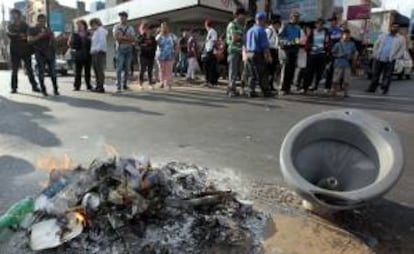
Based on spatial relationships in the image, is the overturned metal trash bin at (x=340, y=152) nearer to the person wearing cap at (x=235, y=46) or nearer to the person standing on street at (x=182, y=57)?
the person wearing cap at (x=235, y=46)

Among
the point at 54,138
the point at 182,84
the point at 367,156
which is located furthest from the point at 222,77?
the point at 367,156

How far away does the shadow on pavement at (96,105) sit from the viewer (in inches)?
389

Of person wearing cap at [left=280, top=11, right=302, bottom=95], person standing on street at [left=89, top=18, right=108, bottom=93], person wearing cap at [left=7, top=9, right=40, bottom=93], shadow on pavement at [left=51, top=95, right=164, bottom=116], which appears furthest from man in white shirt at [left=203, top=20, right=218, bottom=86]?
person wearing cap at [left=7, top=9, right=40, bottom=93]

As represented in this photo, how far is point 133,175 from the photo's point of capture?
4074mm

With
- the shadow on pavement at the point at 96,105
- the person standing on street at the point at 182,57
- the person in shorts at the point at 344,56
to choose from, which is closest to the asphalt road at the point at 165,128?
the shadow on pavement at the point at 96,105

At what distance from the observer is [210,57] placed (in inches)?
575

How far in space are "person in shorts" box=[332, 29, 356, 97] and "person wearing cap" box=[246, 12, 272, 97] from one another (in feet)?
5.82

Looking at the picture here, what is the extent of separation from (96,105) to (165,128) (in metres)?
2.81

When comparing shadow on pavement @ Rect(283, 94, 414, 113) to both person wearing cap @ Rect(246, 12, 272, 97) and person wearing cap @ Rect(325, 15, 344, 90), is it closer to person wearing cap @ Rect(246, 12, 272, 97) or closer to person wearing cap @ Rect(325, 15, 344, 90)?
person wearing cap @ Rect(246, 12, 272, 97)

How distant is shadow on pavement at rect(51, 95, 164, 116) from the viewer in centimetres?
988

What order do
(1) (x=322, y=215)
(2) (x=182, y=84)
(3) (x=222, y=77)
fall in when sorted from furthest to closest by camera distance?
1. (3) (x=222, y=77)
2. (2) (x=182, y=84)
3. (1) (x=322, y=215)

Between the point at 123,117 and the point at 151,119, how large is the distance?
1.65 ft

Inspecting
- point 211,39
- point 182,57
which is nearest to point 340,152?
point 211,39

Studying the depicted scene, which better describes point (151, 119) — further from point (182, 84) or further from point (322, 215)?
point (182, 84)
